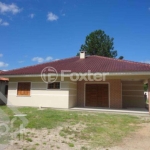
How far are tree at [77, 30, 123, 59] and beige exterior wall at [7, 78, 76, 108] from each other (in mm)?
24707

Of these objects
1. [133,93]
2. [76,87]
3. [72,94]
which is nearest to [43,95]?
[72,94]

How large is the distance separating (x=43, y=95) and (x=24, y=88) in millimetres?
2328

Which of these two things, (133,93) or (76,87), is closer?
(76,87)

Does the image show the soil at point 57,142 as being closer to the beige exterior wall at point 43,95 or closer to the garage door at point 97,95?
the beige exterior wall at point 43,95

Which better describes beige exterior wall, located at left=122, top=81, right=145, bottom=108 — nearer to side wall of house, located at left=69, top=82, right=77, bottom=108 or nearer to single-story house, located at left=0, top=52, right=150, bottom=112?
single-story house, located at left=0, top=52, right=150, bottom=112

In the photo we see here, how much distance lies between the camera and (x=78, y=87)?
16.6 m

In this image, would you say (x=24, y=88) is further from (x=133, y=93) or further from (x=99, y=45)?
(x=99, y=45)

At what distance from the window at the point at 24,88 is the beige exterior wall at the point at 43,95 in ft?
1.01

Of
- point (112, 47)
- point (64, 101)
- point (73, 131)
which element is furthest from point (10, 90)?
point (112, 47)

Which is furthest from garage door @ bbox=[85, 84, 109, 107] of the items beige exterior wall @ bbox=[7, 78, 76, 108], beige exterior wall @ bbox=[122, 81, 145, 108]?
beige exterior wall @ bbox=[122, 81, 145, 108]

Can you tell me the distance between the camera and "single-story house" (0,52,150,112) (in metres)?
14.5

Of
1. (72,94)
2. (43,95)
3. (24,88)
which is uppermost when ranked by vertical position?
(24,88)

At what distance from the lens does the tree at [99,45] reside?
129 feet

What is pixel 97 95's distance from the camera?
53.4 ft
